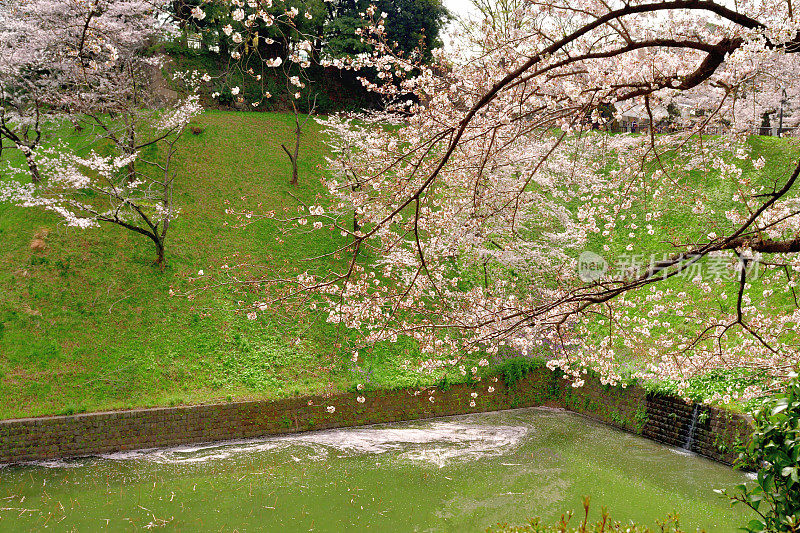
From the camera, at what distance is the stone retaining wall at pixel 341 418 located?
345 inches

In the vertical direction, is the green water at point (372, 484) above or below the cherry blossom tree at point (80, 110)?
below

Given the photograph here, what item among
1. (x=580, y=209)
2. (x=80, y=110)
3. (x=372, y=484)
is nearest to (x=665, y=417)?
(x=580, y=209)

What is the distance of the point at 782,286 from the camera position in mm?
11805

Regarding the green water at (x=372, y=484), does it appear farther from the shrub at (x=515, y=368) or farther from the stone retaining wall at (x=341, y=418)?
the shrub at (x=515, y=368)

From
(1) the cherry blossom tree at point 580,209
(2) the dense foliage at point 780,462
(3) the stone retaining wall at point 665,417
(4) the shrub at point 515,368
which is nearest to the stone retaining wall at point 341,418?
(3) the stone retaining wall at point 665,417

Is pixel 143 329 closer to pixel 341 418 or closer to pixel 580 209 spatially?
pixel 341 418

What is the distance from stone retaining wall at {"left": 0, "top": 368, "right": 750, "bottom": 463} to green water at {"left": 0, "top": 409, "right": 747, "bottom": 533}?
30cm

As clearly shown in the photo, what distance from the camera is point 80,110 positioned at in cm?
1532

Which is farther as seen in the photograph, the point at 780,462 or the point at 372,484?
the point at 372,484

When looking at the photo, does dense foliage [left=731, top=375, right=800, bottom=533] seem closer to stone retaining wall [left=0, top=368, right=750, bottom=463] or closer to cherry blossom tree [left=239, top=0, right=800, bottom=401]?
cherry blossom tree [left=239, top=0, right=800, bottom=401]

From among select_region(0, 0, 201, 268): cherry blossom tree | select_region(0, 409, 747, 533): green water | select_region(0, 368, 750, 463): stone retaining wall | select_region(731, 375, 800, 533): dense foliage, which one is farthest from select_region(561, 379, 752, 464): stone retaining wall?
select_region(0, 0, 201, 268): cherry blossom tree

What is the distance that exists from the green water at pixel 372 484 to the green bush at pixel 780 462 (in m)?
4.69

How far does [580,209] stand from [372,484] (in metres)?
5.14

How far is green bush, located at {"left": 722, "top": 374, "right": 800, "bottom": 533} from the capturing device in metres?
2.19
